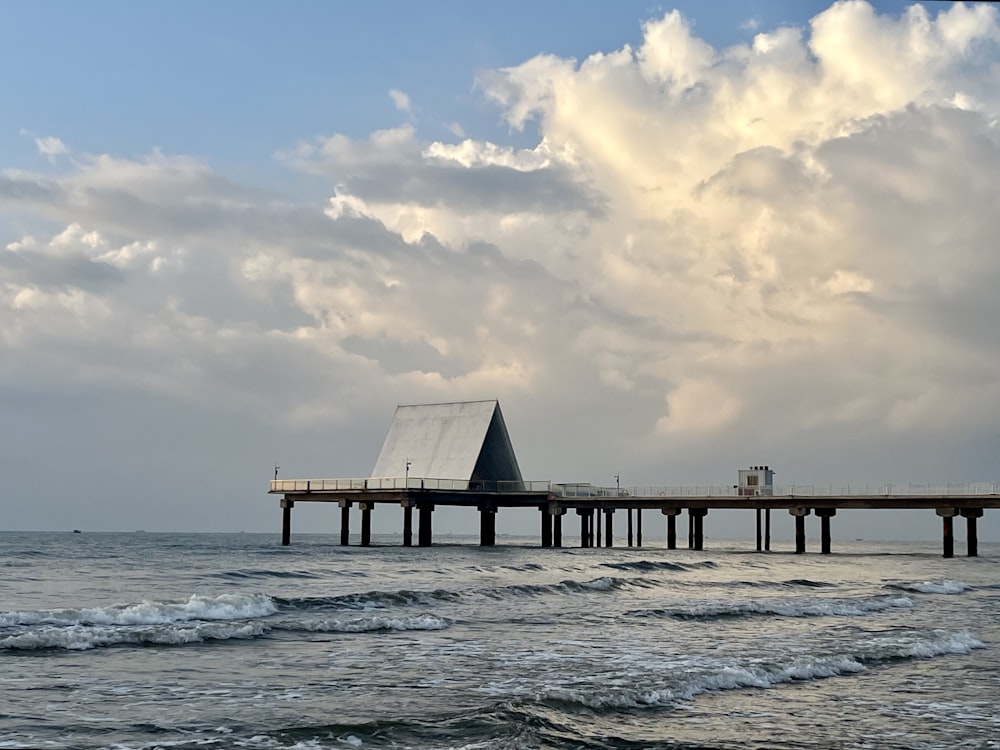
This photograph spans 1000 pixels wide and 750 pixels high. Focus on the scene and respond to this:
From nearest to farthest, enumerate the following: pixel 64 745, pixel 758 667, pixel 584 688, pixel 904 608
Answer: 1. pixel 64 745
2. pixel 584 688
3. pixel 758 667
4. pixel 904 608

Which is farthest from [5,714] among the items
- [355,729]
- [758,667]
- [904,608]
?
[904,608]

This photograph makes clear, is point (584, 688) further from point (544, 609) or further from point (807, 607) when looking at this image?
point (807, 607)

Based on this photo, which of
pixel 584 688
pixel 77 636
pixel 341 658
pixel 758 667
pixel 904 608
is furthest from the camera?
pixel 904 608

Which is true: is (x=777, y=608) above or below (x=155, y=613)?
below

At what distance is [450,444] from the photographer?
233 feet

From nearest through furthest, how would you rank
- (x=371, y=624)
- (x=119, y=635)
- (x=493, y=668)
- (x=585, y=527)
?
(x=493, y=668)
(x=119, y=635)
(x=371, y=624)
(x=585, y=527)

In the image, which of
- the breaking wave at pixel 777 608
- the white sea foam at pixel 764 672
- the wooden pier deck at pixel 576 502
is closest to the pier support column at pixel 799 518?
the wooden pier deck at pixel 576 502

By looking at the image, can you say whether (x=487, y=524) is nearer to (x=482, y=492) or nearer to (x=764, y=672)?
(x=482, y=492)

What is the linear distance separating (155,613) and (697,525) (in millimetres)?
51263

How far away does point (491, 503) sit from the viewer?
68250 mm

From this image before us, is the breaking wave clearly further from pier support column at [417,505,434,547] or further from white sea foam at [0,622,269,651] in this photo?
pier support column at [417,505,434,547]

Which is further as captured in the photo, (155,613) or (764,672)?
(155,613)

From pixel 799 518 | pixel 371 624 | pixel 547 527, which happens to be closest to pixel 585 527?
pixel 547 527

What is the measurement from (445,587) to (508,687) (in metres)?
19.3
